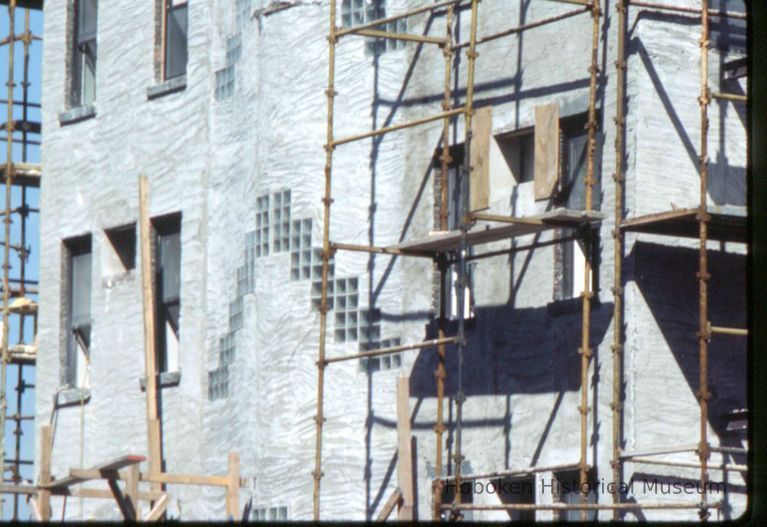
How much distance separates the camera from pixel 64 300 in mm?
24922

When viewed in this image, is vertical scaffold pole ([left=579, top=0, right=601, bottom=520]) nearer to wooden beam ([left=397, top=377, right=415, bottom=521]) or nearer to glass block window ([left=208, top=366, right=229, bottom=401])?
wooden beam ([left=397, top=377, right=415, bottom=521])

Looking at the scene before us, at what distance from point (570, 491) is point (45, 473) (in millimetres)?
6583

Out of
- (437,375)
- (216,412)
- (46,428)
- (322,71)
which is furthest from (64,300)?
(437,375)

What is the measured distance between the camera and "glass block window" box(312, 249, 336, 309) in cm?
2103

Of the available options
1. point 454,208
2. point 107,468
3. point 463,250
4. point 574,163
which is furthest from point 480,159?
point 107,468

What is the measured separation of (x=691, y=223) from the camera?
18.1m

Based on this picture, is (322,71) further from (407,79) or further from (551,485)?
(551,485)

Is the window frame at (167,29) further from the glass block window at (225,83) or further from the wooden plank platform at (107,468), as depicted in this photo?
the wooden plank platform at (107,468)

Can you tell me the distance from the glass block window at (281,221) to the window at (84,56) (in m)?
4.81

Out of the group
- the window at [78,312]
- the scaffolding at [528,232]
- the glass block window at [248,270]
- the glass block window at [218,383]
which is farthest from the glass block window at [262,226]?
the window at [78,312]

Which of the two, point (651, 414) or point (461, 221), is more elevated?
point (461, 221)

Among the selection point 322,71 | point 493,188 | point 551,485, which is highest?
point 322,71

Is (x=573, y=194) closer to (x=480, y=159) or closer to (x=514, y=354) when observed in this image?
(x=480, y=159)

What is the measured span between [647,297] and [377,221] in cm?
360
